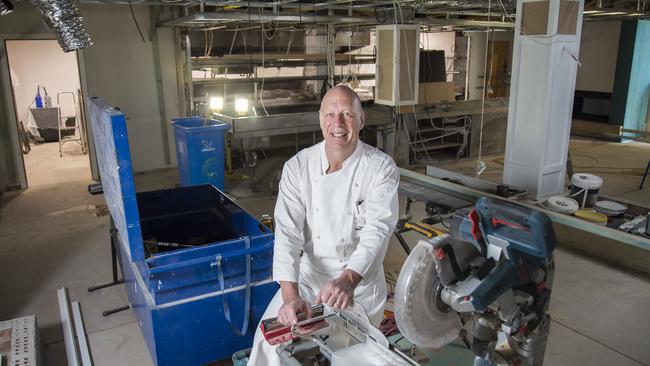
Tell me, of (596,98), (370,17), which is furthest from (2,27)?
(596,98)

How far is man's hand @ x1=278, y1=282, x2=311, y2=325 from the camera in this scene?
1375mm

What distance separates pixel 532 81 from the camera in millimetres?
3211

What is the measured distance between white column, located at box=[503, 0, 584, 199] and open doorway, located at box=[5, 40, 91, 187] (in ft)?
22.5

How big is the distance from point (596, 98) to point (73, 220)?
8824 millimetres

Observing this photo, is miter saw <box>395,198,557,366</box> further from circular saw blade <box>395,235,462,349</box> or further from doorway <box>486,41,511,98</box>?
doorway <box>486,41,511,98</box>

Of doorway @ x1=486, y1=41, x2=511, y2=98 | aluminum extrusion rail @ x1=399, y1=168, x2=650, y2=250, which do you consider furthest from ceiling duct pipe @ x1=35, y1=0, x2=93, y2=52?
doorway @ x1=486, y1=41, x2=511, y2=98

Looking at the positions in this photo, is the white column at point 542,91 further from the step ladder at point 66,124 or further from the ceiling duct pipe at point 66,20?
the step ladder at point 66,124

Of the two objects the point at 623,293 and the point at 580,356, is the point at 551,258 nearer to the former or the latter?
the point at 580,356

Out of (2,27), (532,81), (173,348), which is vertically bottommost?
(173,348)

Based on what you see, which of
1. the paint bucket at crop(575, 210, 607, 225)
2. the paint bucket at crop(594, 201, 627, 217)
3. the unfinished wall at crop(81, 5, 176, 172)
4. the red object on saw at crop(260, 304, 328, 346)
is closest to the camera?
the red object on saw at crop(260, 304, 328, 346)

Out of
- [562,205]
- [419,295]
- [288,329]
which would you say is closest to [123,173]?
[288,329]

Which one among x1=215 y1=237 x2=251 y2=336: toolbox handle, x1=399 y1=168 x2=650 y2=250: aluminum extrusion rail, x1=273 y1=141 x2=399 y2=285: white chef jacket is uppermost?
x1=273 y1=141 x2=399 y2=285: white chef jacket

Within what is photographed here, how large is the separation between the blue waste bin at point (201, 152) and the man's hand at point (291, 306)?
2.97m

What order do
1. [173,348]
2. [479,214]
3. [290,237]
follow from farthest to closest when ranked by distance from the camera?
[173,348]
[290,237]
[479,214]
